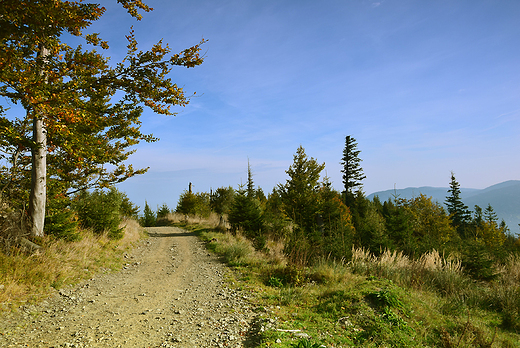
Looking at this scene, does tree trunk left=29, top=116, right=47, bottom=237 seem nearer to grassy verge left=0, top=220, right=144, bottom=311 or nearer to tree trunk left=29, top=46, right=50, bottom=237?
tree trunk left=29, top=46, right=50, bottom=237

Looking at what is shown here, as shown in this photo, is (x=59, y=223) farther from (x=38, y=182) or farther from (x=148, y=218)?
(x=148, y=218)

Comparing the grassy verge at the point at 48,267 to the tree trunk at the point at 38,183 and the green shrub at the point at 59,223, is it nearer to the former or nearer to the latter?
the green shrub at the point at 59,223

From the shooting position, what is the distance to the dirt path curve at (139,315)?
164 inches

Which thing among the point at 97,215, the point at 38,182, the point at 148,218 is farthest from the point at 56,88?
the point at 148,218

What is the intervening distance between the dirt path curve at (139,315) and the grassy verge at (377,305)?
632mm

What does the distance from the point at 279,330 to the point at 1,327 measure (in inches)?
181

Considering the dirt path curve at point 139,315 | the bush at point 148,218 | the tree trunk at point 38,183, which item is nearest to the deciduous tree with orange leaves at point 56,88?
the tree trunk at point 38,183

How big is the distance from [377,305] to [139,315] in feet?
16.0

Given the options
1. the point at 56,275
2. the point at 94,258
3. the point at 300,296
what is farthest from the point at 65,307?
the point at 300,296

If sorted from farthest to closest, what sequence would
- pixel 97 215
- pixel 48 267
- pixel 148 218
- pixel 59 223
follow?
pixel 148 218, pixel 97 215, pixel 59 223, pixel 48 267

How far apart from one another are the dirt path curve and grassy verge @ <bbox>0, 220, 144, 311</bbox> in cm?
35

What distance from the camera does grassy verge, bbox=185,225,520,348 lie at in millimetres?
4605

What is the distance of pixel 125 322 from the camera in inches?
189

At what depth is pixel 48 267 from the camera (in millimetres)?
6613
